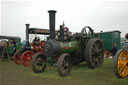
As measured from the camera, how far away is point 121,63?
420 cm

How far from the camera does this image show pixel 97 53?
6.45m

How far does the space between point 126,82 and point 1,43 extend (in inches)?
342

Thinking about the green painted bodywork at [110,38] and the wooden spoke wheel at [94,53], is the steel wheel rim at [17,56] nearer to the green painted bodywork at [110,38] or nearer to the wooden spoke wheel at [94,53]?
the wooden spoke wheel at [94,53]

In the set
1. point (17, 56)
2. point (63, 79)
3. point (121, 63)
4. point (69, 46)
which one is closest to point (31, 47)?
point (17, 56)

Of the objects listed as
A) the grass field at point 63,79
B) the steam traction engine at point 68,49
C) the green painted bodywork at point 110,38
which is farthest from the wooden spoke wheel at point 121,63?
the green painted bodywork at point 110,38

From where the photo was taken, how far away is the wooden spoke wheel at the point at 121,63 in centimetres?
401

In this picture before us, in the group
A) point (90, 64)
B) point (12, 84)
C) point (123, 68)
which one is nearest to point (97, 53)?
point (90, 64)

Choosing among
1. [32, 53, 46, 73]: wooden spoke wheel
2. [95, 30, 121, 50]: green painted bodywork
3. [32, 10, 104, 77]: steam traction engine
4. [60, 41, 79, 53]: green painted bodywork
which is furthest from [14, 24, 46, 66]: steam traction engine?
[95, 30, 121, 50]: green painted bodywork

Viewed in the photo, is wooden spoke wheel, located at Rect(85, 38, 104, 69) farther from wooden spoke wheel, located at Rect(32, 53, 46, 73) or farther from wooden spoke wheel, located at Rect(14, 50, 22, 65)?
wooden spoke wheel, located at Rect(14, 50, 22, 65)

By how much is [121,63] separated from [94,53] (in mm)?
2179

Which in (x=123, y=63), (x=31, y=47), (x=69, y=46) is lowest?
(x=123, y=63)

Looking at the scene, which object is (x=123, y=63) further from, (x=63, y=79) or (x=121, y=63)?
(x=63, y=79)

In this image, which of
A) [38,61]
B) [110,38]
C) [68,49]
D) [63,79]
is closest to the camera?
[63,79]

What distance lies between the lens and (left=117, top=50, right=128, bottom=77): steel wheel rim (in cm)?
417
